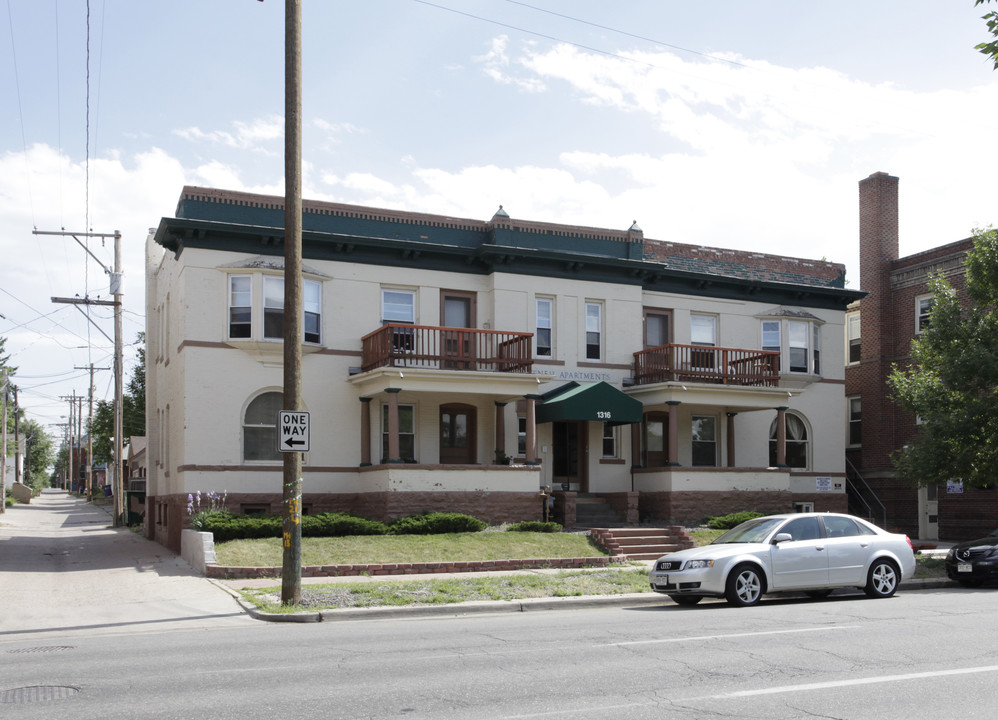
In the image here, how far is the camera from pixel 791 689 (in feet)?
27.4

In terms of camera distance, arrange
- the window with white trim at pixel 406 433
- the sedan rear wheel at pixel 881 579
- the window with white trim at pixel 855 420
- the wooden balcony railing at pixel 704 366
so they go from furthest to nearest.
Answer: the window with white trim at pixel 855 420, the wooden balcony railing at pixel 704 366, the window with white trim at pixel 406 433, the sedan rear wheel at pixel 881 579

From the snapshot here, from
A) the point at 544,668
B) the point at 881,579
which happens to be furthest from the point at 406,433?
the point at 544,668

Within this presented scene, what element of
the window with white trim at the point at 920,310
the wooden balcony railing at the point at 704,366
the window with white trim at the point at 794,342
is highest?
the window with white trim at the point at 920,310

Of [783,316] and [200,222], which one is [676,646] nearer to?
[200,222]

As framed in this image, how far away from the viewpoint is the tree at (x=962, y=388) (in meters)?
21.2

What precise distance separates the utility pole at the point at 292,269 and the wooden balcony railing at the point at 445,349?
9.19 metres

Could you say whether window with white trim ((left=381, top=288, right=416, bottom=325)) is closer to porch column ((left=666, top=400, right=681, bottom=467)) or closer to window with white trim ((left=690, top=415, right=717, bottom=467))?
porch column ((left=666, top=400, right=681, bottom=467))

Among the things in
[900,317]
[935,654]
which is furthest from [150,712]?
[900,317]

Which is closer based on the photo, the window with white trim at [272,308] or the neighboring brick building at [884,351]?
the window with white trim at [272,308]

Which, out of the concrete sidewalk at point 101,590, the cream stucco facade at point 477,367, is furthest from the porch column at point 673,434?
→ the concrete sidewalk at point 101,590

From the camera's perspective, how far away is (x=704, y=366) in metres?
29.7

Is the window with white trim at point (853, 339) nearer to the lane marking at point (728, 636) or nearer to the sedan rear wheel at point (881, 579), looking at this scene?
the sedan rear wheel at point (881, 579)

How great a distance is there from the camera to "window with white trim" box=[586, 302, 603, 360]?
29.4 meters

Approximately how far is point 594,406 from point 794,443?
30.8 ft
